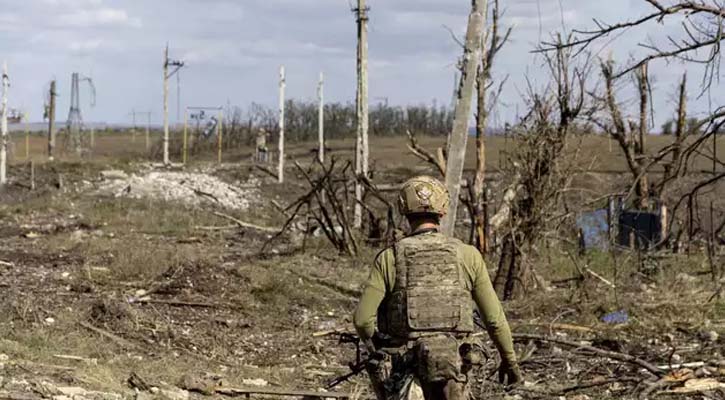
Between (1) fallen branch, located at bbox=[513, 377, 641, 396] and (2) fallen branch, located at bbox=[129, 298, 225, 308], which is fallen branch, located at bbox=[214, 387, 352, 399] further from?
(2) fallen branch, located at bbox=[129, 298, 225, 308]

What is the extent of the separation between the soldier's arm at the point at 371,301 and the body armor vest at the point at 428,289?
72 mm

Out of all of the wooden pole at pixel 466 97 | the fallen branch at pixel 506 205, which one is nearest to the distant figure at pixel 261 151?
the fallen branch at pixel 506 205

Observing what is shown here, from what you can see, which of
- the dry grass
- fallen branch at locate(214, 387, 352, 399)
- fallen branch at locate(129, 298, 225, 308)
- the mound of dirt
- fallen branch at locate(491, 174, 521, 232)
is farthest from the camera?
the dry grass

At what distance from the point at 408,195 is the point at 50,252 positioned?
12.4 m

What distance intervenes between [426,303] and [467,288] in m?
0.23

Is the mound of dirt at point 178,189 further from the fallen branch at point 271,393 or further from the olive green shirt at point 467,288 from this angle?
the olive green shirt at point 467,288

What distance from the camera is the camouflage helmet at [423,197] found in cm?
489

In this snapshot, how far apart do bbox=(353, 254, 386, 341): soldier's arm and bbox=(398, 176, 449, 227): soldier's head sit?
27cm

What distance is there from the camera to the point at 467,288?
16.3 feet

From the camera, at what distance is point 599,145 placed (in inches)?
606

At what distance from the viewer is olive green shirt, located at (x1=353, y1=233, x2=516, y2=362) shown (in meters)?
4.92

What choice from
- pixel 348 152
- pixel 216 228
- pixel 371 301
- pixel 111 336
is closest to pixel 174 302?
pixel 111 336

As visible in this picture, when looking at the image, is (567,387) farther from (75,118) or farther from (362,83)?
(75,118)

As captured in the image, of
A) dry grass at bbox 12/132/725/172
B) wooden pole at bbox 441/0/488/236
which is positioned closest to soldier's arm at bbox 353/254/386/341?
wooden pole at bbox 441/0/488/236
